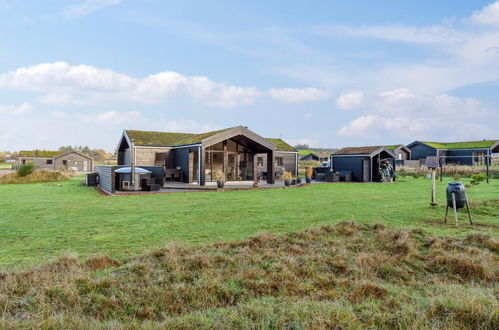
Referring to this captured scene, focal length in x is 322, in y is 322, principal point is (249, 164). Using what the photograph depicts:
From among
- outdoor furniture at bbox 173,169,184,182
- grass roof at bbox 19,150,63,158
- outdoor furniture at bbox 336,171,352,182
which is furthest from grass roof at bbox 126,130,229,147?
grass roof at bbox 19,150,63,158

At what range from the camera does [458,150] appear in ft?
150

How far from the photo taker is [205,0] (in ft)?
53.5

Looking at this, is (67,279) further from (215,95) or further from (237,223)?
(215,95)

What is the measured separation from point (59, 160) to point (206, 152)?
108 ft

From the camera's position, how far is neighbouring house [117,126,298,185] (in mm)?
20531

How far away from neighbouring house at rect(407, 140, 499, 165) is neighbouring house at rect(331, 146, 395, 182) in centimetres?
1962

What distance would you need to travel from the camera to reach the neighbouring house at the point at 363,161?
2527 centimetres

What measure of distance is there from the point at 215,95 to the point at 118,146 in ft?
32.6

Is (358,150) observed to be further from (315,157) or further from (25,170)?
(315,157)

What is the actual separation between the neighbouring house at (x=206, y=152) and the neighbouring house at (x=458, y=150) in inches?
1137

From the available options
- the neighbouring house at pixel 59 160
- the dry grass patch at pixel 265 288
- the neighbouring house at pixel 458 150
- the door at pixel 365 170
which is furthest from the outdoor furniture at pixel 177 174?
the neighbouring house at pixel 458 150

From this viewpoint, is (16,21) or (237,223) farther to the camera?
(16,21)

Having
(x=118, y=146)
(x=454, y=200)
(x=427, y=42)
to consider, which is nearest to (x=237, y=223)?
(x=454, y=200)

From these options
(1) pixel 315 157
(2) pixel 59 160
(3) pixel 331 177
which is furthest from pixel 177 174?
(1) pixel 315 157
